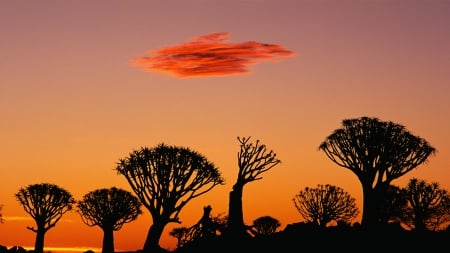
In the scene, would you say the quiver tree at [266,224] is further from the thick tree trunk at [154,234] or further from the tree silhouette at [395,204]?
the thick tree trunk at [154,234]

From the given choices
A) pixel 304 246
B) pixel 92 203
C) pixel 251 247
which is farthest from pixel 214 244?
pixel 92 203

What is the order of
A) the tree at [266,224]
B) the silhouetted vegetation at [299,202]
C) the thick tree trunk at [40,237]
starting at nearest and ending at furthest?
the silhouetted vegetation at [299,202]
the thick tree trunk at [40,237]
the tree at [266,224]

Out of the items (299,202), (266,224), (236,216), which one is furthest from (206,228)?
(266,224)

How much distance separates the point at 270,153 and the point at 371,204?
11.5 m

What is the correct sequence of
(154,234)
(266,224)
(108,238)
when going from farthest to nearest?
(266,224) < (108,238) < (154,234)

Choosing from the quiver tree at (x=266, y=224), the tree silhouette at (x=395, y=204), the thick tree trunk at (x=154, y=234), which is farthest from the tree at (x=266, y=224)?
the thick tree trunk at (x=154, y=234)

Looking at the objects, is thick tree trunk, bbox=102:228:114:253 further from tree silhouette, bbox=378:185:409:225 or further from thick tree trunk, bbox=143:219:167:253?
tree silhouette, bbox=378:185:409:225

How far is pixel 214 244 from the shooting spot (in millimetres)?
35500

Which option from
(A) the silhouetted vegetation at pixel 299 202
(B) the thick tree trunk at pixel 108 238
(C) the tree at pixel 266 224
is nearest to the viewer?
(A) the silhouetted vegetation at pixel 299 202

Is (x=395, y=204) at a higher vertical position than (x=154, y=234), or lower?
higher

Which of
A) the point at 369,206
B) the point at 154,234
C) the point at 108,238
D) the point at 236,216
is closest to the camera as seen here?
the point at 236,216

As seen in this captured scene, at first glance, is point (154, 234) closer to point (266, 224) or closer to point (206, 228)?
point (206, 228)

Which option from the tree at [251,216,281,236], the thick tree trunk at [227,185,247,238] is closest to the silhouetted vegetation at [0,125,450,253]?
the thick tree trunk at [227,185,247,238]

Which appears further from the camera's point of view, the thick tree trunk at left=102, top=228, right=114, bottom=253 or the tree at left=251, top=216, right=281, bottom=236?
the tree at left=251, top=216, right=281, bottom=236
